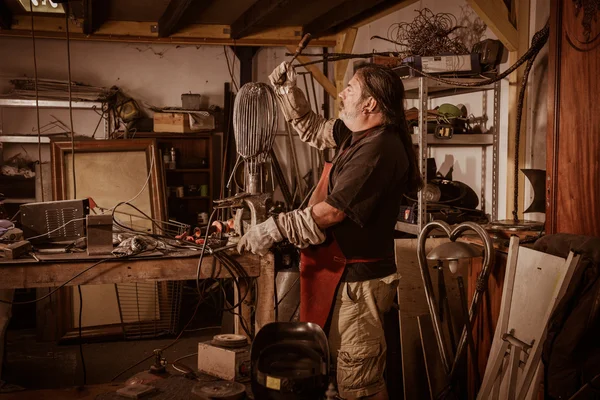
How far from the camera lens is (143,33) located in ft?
18.3

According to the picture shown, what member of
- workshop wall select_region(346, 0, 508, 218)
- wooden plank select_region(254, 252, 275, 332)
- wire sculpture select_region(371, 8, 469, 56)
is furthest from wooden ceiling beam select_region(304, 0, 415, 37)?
wooden plank select_region(254, 252, 275, 332)

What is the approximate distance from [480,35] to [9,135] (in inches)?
174

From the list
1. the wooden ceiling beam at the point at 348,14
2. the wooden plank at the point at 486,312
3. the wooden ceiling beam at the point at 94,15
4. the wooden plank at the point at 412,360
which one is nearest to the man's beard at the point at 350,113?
the wooden plank at the point at 486,312

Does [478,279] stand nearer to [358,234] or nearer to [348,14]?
[358,234]

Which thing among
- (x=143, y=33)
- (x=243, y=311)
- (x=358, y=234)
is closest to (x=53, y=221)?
(x=243, y=311)

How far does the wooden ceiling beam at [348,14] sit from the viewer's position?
4.78 metres

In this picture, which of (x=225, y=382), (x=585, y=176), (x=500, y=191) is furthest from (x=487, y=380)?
(x=500, y=191)

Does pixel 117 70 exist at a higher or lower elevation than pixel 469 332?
higher

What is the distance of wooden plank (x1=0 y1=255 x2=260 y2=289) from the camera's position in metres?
2.38

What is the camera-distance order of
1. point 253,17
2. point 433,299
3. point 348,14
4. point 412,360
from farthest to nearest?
point 253,17 < point 348,14 < point 412,360 < point 433,299

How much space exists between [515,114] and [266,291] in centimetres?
193

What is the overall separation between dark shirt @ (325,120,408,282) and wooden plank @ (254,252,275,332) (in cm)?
39

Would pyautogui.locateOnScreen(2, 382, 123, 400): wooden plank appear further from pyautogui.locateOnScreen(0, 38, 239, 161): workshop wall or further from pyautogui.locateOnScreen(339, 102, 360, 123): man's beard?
pyautogui.locateOnScreen(0, 38, 239, 161): workshop wall

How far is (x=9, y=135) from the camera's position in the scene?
5.80m
